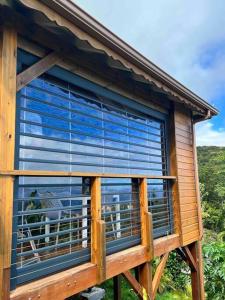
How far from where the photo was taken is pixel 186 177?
5.05 metres

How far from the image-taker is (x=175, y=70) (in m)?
28.4

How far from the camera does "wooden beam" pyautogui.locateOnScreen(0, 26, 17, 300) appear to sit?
2.12 m

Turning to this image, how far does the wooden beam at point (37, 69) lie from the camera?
2494 mm

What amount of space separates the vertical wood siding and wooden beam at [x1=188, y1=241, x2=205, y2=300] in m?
0.24

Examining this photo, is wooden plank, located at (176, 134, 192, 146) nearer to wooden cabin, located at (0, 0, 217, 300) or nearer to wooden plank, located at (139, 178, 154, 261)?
wooden cabin, located at (0, 0, 217, 300)

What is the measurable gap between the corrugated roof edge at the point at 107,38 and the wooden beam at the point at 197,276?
111 inches

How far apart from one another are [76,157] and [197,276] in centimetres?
341

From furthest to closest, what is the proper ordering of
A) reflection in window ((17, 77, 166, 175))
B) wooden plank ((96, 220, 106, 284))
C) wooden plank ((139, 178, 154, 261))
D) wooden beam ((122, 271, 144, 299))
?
wooden plank ((139, 178, 154, 261))
wooden beam ((122, 271, 144, 299))
wooden plank ((96, 220, 106, 284))
reflection in window ((17, 77, 166, 175))

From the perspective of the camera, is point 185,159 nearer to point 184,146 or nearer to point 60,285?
point 184,146

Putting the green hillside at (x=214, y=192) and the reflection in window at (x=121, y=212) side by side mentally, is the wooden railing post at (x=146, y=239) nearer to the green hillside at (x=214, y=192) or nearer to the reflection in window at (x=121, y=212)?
the reflection in window at (x=121, y=212)

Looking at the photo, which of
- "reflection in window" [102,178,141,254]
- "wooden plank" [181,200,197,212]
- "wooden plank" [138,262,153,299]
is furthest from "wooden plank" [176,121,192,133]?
"wooden plank" [138,262,153,299]

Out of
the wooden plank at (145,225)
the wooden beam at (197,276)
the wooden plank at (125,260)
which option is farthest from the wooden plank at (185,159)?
the wooden plank at (125,260)

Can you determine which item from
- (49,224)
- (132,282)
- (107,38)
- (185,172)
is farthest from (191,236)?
(107,38)

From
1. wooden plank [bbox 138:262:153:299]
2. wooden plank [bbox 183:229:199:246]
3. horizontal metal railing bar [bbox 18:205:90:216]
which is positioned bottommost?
wooden plank [bbox 138:262:153:299]
